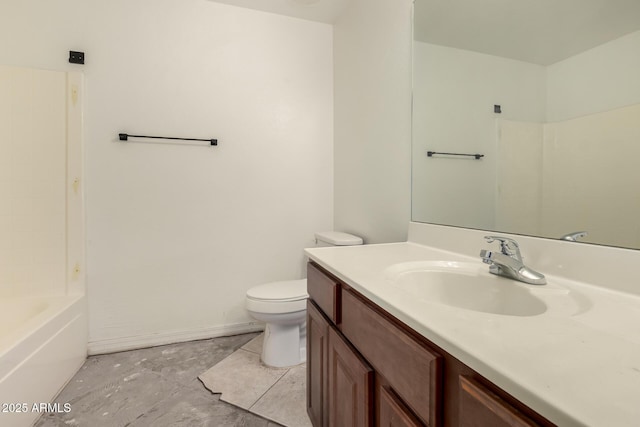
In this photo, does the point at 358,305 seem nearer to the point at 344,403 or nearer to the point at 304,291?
the point at 344,403

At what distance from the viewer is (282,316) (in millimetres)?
1588

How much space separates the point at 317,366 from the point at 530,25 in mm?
1369

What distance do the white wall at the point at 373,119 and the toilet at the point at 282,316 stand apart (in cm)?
29

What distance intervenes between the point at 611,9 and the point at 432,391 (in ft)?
3.29

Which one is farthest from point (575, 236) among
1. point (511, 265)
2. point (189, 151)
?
point (189, 151)

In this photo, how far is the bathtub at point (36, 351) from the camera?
1.12 meters

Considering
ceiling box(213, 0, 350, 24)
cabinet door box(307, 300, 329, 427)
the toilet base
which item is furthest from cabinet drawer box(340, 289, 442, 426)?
ceiling box(213, 0, 350, 24)

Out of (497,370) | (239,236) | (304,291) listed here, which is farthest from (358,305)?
(239,236)

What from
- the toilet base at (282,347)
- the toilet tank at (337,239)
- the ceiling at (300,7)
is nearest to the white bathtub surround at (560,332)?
the toilet tank at (337,239)

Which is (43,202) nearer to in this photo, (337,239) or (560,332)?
(337,239)

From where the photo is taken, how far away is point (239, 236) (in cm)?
209

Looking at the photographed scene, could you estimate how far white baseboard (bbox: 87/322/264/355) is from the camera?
1818 mm

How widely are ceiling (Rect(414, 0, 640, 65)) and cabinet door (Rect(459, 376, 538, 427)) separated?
0.88 meters

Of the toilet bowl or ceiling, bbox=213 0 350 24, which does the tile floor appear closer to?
the toilet bowl
